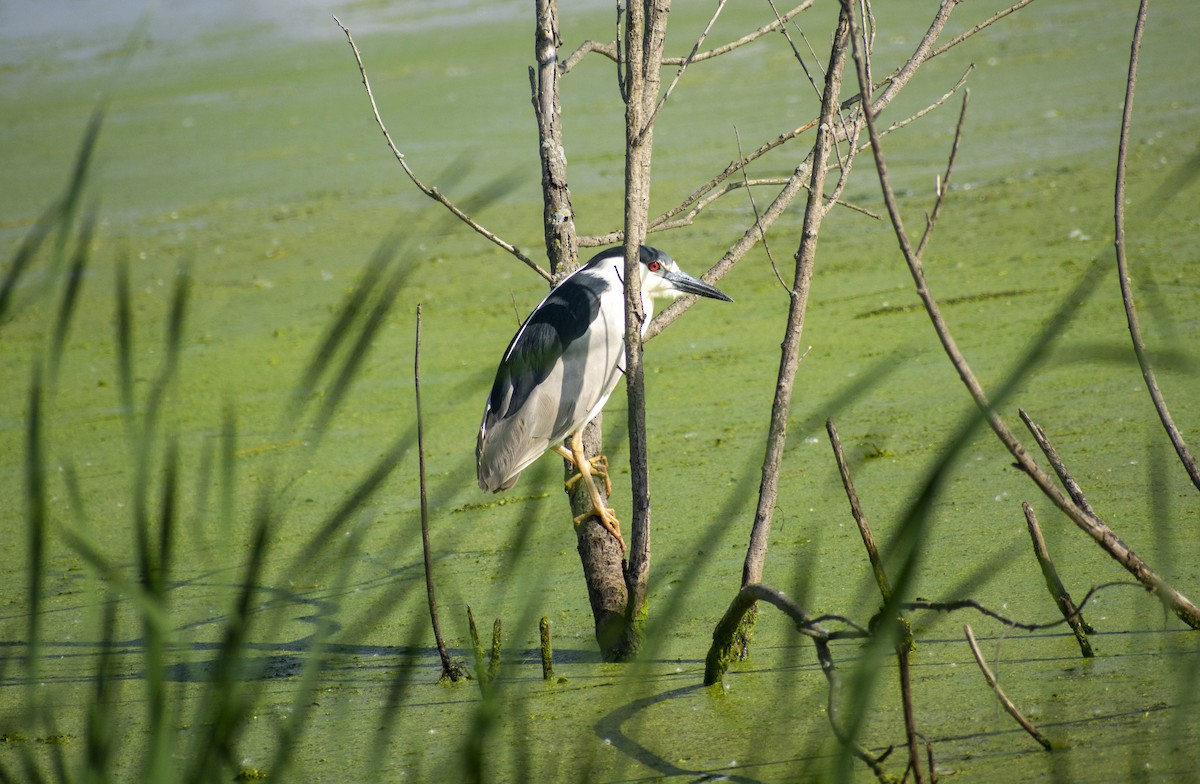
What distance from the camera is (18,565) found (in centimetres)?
295

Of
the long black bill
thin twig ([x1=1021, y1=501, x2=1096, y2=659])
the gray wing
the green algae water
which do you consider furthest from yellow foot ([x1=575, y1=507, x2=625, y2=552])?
thin twig ([x1=1021, y1=501, x2=1096, y2=659])

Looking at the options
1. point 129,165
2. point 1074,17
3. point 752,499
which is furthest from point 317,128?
point 752,499

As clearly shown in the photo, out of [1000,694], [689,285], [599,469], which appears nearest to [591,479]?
[599,469]

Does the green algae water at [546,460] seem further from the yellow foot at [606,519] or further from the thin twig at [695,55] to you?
the thin twig at [695,55]

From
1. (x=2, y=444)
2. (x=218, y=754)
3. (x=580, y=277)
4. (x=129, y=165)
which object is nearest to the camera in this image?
(x=218, y=754)

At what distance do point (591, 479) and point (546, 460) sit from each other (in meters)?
0.57

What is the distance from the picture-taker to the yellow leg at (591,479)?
2.17 m

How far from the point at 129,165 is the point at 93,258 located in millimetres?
1989

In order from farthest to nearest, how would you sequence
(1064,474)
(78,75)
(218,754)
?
(78,75) → (1064,474) → (218,754)

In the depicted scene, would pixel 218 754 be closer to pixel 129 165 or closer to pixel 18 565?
pixel 18 565

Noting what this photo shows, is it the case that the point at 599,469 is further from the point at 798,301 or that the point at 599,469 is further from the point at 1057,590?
the point at 1057,590

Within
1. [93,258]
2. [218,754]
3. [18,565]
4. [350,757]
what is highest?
[93,258]

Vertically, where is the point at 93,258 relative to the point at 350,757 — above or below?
above

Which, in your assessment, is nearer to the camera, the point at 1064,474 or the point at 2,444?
the point at 1064,474
